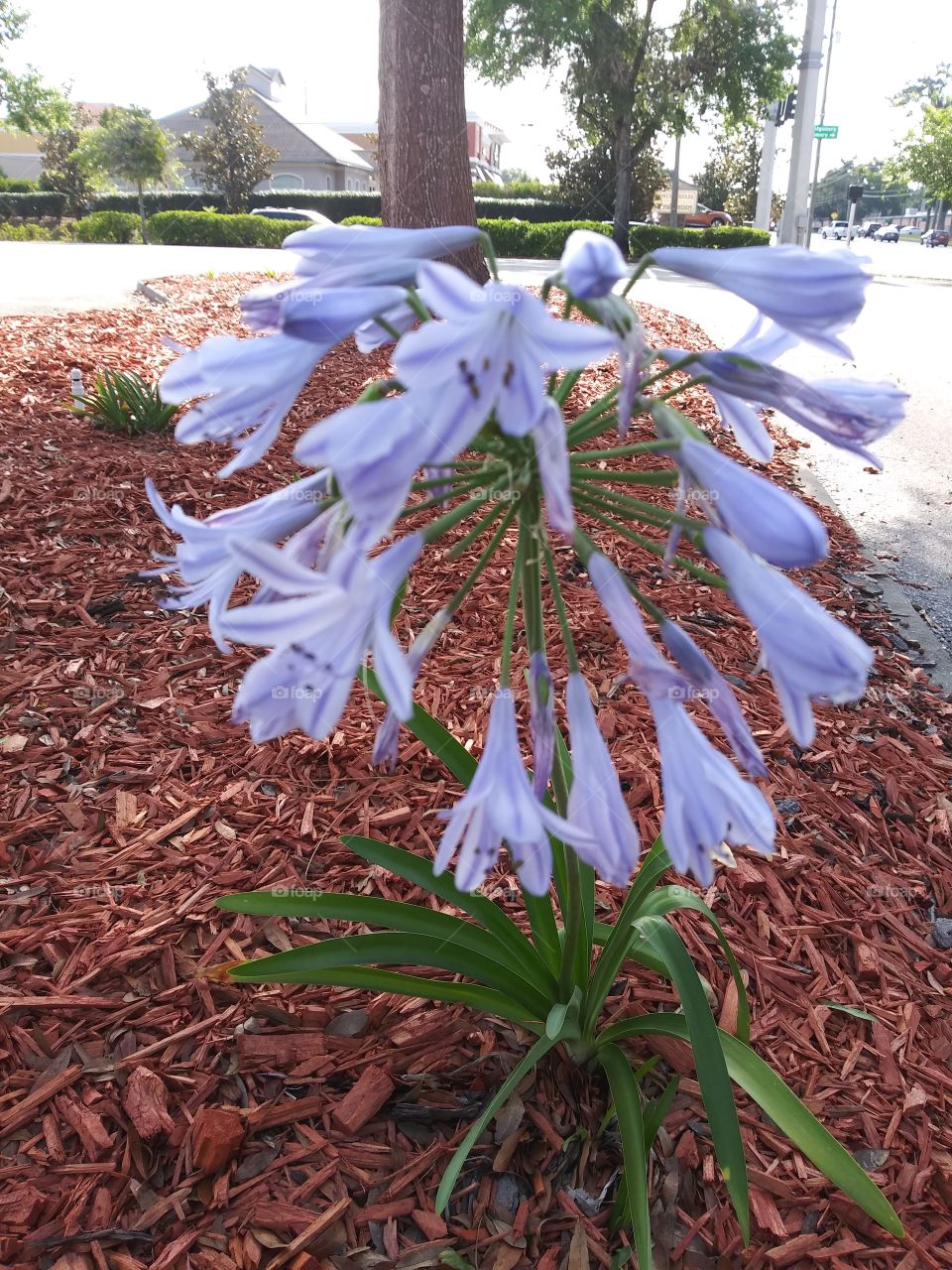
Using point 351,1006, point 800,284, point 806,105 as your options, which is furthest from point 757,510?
point 806,105

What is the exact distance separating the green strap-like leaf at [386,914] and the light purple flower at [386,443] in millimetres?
1066

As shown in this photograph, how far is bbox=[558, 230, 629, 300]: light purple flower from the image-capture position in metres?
0.93

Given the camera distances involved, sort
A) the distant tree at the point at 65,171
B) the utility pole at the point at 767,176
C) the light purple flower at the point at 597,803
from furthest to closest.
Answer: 1. the distant tree at the point at 65,171
2. the utility pole at the point at 767,176
3. the light purple flower at the point at 597,803

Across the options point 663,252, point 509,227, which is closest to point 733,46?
point 509,227

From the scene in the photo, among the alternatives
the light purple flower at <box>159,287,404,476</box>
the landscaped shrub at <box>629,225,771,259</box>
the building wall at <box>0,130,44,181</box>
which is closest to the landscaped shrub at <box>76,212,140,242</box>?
the landscaped shrub at <box>629,225,771,259</box>

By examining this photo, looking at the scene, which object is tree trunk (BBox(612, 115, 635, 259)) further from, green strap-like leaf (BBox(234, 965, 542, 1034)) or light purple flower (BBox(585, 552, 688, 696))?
light purple flower (BBox(585, 552, 688, 696))

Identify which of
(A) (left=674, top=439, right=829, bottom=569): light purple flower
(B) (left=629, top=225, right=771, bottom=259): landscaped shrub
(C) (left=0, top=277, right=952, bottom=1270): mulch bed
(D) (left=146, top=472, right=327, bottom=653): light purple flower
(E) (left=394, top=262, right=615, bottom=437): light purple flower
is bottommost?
(C) (left=0, top=277, right=952, bottom=1270): mulch bed

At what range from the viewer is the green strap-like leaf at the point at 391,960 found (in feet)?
5.46

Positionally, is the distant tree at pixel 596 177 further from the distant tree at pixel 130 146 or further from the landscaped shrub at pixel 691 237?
the distant tree at pixel 130 146

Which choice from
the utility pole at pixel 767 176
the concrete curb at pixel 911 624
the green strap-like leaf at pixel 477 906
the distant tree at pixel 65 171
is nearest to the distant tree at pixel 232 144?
the distant tree at pixel 65 171

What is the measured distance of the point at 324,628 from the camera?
1.06 m

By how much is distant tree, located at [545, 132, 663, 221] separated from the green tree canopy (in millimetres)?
5360

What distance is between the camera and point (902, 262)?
37312 mm

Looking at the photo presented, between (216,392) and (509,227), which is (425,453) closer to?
(216,392)
